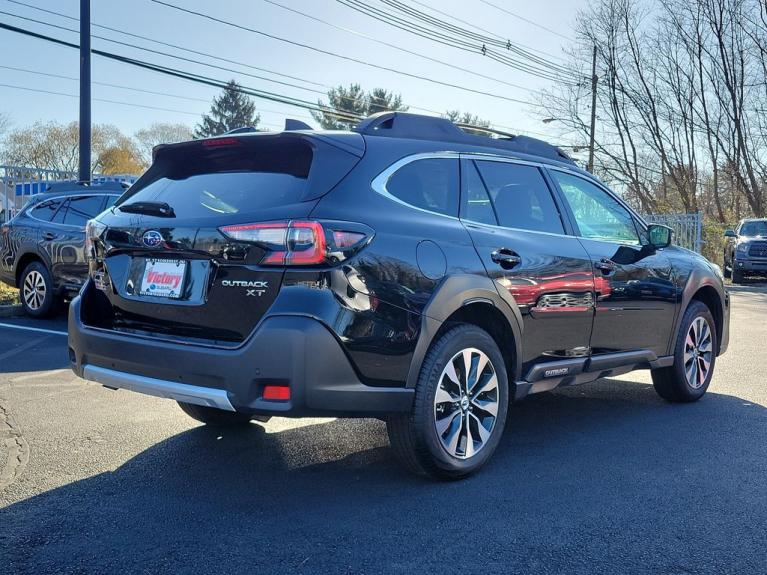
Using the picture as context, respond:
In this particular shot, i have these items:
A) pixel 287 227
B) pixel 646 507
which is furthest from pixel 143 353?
pixel 646 507

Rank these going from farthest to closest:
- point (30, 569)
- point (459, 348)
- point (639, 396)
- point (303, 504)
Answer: point (639, 396) < point (459, 348) < point (303, 504) < point (30, 569)

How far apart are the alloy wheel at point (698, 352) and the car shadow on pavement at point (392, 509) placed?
958 millimetres

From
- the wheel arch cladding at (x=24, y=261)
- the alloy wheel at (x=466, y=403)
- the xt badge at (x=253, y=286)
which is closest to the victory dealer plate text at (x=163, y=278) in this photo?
the xt badge at (x=253, y=286)

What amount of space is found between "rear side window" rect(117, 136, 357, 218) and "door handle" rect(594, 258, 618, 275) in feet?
6.41

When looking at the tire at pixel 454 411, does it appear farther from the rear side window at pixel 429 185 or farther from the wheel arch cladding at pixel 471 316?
the rear side window at pixel 429 185

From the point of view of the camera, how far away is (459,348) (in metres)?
3.83

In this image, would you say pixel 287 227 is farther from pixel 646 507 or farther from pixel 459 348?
pixel 646 507

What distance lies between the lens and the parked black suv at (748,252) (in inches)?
806

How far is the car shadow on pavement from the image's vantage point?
9.73ft

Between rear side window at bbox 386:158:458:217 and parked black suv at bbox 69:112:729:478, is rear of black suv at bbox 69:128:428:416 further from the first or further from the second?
rear side window at bbox 386:158:458:217

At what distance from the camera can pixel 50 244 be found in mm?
9727

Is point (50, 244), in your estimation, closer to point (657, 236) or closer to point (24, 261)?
point (24, 261)

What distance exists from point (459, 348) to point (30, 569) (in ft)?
6.82

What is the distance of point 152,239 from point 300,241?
86 centimetres
